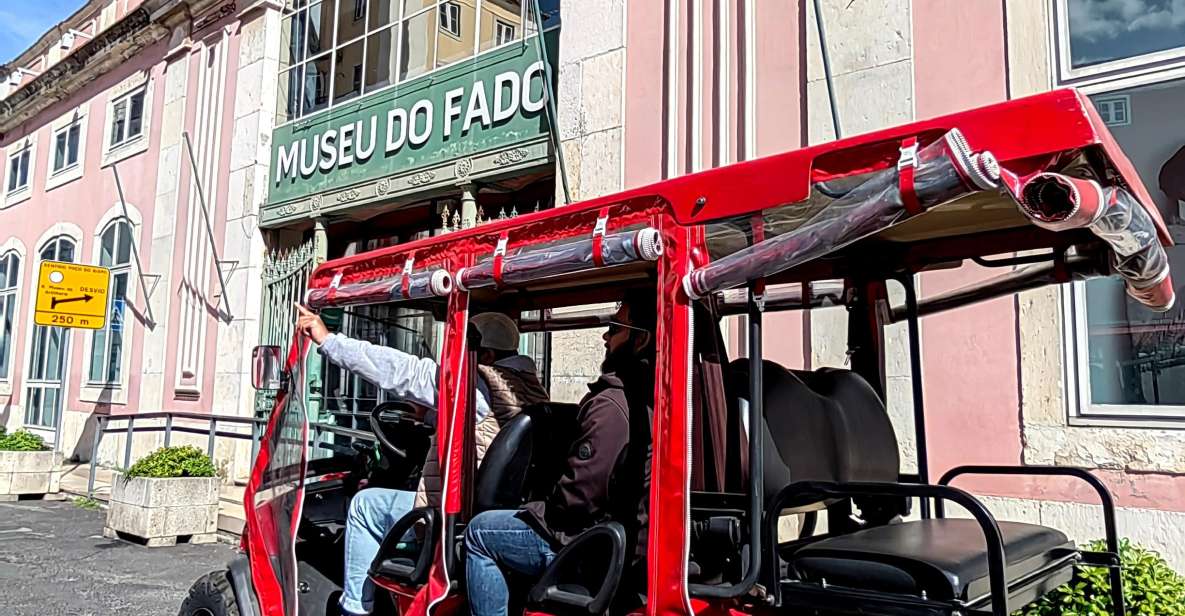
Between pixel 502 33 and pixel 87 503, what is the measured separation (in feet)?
24.9

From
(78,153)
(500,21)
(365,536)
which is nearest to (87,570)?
(365,536)

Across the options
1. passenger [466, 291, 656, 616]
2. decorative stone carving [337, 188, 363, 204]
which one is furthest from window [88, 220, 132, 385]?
passenger [466, 291, 656, 616]

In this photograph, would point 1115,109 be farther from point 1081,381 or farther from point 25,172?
point 25,172

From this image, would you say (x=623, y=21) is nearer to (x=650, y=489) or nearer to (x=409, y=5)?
(x=409, y=5)

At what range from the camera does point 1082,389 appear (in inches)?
209

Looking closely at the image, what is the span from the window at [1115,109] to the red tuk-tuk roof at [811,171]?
122 inches

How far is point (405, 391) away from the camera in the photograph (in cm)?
364

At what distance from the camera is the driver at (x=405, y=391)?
3.51 metres

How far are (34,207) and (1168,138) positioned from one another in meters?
20.0

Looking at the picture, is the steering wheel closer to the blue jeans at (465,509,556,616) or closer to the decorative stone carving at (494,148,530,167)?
the blue jeans at (465,509,556,616)

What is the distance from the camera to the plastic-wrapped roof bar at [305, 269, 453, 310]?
10.9 ft

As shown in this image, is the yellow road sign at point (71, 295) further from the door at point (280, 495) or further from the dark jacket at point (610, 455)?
the dark jacket at point (610, 455)

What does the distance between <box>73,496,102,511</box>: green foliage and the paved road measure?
995mm

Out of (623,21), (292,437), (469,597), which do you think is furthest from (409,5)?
(469,597)
